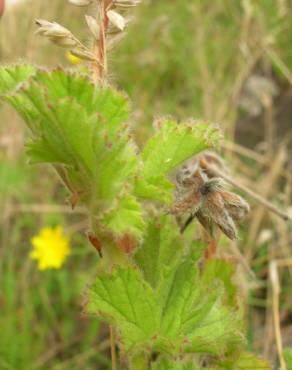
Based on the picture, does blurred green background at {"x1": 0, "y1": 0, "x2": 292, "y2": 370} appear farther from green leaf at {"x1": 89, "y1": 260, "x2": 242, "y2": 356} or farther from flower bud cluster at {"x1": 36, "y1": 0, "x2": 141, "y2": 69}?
flower bud cluster at {"x1": 36, "y1": 0, "x2": 141, "y2": 69}

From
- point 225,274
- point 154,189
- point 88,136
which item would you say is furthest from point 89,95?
point 225,274

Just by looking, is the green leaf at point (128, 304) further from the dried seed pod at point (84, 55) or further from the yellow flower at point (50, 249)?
the yellow flower at point (50, 249)

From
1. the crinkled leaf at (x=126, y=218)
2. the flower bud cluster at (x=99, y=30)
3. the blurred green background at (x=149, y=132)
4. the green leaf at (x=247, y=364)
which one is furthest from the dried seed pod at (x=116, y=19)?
the blurred green background at (x=149, y=132)

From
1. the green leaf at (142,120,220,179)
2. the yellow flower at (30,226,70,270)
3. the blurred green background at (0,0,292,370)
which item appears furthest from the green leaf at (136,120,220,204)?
the yellow flower at (30,226,70,270)

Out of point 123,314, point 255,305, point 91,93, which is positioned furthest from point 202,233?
point 255,305

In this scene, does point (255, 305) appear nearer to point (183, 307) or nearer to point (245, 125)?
point (245, 125)

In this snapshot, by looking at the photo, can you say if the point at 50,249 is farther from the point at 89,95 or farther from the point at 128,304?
the point at 89,95
